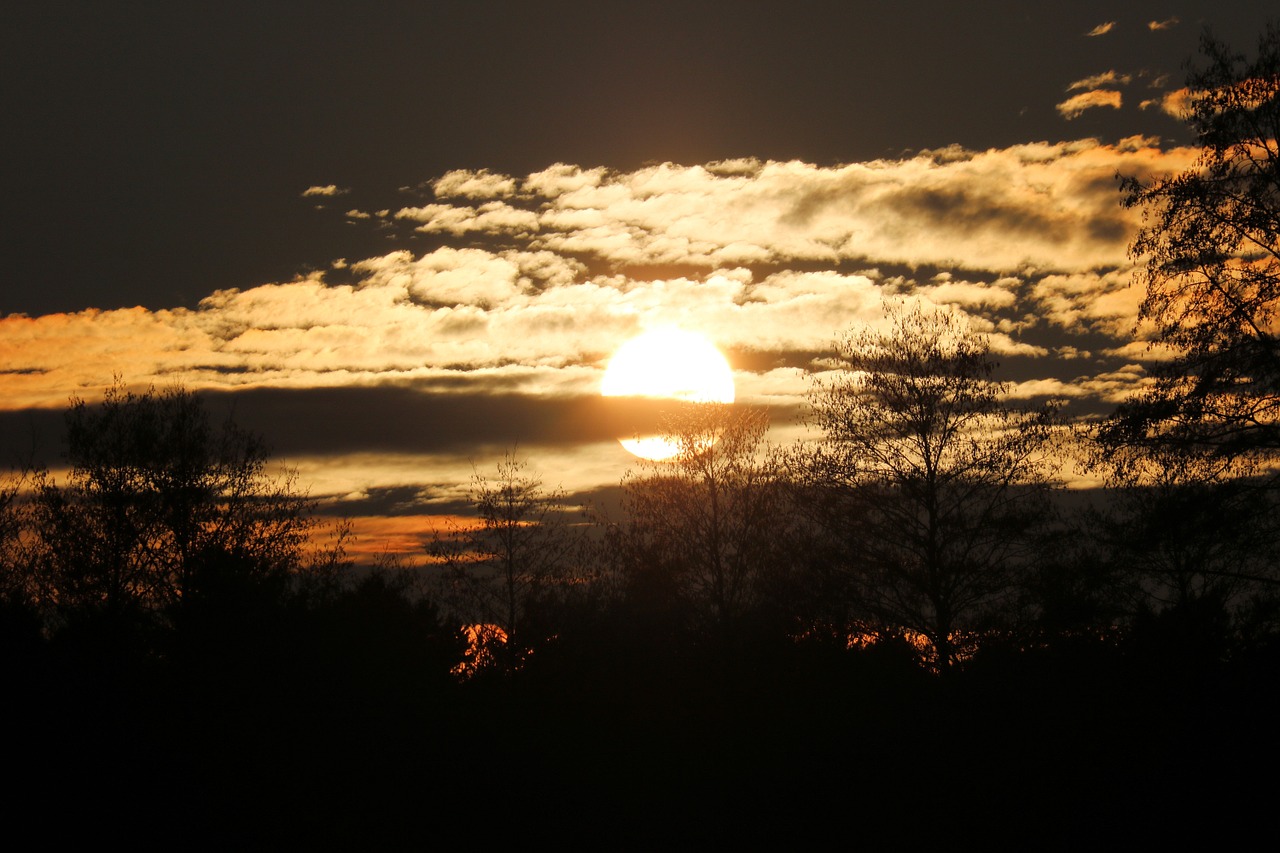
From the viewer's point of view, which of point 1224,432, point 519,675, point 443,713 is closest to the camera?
point 1224,432

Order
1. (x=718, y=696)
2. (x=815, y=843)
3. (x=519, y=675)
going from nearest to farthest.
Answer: (x=815, y=843), (x=718, y=696), (x=519, y=675)

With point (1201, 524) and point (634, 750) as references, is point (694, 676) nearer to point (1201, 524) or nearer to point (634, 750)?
point (634, 750)

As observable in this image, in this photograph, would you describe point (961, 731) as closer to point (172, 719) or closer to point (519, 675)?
point (519, 675)

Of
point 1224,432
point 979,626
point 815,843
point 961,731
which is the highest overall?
point 1224,432

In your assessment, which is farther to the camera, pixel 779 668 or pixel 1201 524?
pixel 779 668

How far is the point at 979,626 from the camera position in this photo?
28.2 metres

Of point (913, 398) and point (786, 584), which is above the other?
point (913, 398)

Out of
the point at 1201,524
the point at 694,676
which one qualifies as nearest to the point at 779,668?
the point at 694,676

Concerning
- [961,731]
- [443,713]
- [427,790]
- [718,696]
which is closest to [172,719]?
[427,790]

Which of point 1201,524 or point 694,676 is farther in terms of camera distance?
point 694,676

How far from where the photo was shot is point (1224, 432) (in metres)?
19.7

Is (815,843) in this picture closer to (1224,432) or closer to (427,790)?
(427,790)

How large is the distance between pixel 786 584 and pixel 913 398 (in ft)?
23.5

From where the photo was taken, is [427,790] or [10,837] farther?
[427,790]
